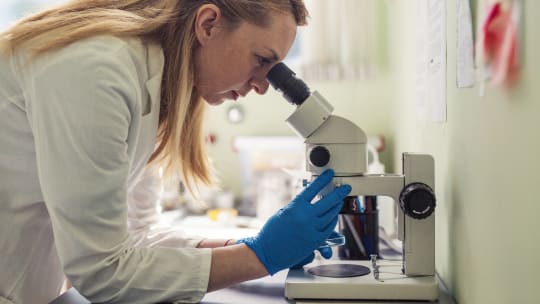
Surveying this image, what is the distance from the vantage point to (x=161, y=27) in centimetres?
115

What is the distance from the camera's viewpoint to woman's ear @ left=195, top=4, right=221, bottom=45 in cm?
116

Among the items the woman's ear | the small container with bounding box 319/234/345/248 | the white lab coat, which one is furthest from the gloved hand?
the woman's ear

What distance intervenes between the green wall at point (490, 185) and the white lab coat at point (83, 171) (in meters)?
0.49

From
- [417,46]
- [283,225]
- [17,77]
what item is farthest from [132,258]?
[417,46]

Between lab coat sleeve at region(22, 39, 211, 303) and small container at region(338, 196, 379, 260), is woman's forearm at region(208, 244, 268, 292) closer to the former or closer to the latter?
lab coat sleeve at region(22, 39, 211, 303)

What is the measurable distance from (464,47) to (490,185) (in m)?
0.27

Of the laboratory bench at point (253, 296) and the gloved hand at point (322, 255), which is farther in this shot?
the gloved hand at point (322, 255)

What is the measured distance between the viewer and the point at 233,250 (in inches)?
42.1

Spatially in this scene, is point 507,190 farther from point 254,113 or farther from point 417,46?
point 254,113

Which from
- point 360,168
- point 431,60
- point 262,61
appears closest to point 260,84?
point 262,61

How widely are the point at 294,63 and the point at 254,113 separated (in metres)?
0.35

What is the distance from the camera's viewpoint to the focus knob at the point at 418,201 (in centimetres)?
112

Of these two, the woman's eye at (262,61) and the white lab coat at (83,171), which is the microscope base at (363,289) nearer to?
the white lab coat at (83,171)

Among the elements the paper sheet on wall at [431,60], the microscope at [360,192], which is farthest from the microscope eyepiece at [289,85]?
the paper sheet on wall at [431,60]
